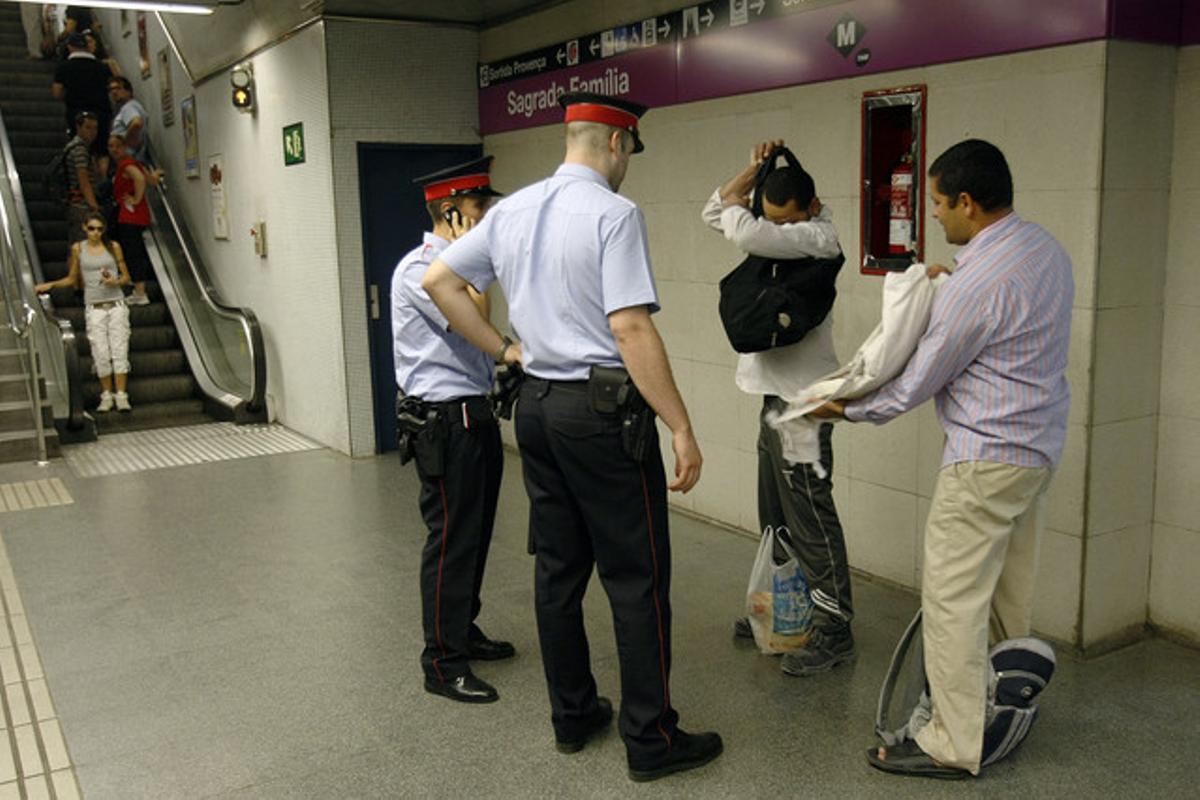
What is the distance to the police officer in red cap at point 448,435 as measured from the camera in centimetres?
329

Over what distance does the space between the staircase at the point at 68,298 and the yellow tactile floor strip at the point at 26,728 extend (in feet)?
14.1

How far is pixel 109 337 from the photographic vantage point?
26.7ft

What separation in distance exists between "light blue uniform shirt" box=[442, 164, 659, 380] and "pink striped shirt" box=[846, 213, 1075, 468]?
687 millimetres

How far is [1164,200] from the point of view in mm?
3432

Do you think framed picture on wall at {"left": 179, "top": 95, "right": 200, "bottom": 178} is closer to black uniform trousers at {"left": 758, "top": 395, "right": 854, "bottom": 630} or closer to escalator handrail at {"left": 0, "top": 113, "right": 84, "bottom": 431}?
escalator handrail at {"left": 0, "top": 113, "right": 84, "bottom": 431}

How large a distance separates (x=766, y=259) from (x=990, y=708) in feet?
4.86

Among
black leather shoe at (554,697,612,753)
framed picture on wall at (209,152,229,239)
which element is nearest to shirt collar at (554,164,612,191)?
black leather shoe at (554,697,612,753)

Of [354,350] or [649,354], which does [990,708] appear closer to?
[649,354]

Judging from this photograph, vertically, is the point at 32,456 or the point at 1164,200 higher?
the point at 1164,200

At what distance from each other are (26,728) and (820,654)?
2419mm

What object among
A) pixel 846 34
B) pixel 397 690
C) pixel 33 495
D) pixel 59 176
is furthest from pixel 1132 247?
pixel 59 176

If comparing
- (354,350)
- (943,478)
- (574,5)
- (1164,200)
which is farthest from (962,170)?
(354,350)

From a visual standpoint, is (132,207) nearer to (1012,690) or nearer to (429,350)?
(429,350)

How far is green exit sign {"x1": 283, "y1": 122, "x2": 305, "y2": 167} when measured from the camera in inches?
275
